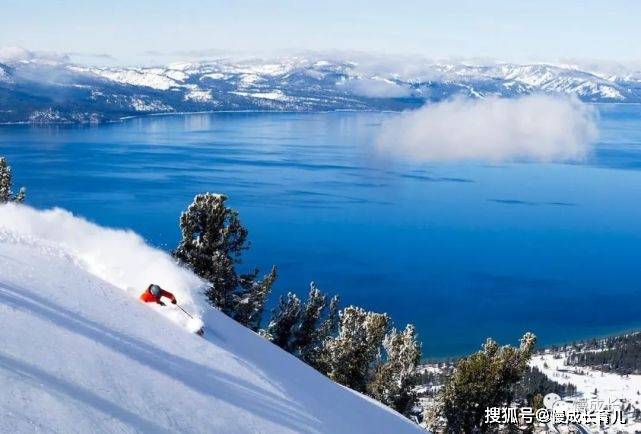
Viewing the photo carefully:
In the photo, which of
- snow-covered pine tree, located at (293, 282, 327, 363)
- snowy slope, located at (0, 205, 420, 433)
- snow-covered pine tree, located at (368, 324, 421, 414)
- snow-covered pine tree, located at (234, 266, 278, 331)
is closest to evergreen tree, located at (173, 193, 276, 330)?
snow-covered pine tree, located at (234, 266, 278, 331)

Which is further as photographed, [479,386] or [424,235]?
[424,235]

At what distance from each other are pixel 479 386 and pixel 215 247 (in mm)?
14142

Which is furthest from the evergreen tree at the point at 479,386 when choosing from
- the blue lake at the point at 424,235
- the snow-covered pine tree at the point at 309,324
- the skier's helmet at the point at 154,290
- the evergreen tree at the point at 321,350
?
the blue lake at the point at 424,235

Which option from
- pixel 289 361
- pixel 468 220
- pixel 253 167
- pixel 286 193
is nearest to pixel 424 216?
pixel 468 220

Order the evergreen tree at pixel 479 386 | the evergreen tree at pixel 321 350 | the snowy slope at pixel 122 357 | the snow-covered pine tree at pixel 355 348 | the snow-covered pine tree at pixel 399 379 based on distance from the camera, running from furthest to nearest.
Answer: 1. the evergreen tree at pixel 321 350
2. the snow-covered pine tree at pixel 355 348
3. the snow-covered pine tree at pixel 399 379
4. the evergreen tree at pixel 479 386
5. the snowy slope at pixel 122 357

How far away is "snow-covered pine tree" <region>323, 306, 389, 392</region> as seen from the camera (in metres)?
31.2

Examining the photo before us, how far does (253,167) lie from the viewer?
199 m

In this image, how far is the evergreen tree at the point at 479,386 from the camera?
1177 inches

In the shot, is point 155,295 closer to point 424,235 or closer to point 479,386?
point 479,386

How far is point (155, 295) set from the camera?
14.7m

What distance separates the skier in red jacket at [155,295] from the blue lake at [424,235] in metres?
78.6

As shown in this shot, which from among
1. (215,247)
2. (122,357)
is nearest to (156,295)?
(122,357)

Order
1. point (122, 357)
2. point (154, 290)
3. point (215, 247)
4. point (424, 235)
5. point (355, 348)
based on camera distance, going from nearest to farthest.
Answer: point (122, 357), point (154, 290), point (215, 247), point (355, 348), point (424, 235)

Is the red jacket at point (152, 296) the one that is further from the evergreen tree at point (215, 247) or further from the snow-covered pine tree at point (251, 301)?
the snow-covered pine tree at point (251, 301)
